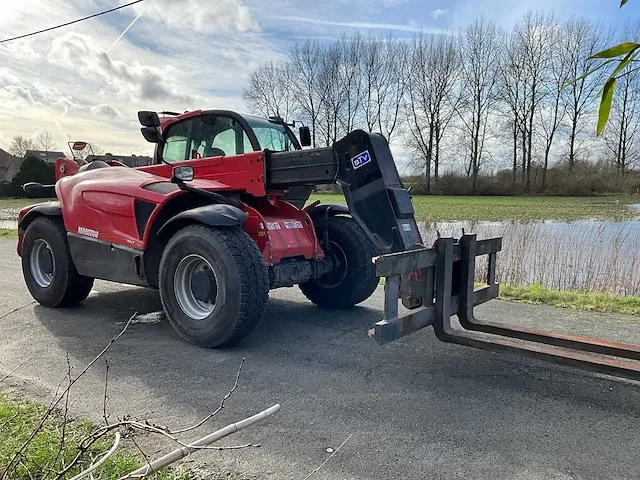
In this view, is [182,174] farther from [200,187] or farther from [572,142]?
[572,142]

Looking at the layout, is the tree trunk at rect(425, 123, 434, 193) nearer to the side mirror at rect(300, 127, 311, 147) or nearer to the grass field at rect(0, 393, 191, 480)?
the side mirror at rect(300, 127, 311, 147)

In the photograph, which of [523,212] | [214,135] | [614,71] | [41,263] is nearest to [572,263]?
[214,135]

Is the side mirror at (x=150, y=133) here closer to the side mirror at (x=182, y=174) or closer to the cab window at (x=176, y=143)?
the cab window at (x=176, y=143)

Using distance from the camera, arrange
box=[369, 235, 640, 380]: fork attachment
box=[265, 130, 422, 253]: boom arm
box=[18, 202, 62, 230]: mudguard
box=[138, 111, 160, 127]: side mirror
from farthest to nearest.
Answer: box=[18, 202, 62, 230]: mudguard → box=[138, 111, 160, 127]: side mirror → box=[265, 130, 422, 253]: boom arm → box=[369, 235, 640, 380]: fork attachment

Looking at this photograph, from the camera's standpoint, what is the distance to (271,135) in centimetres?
584

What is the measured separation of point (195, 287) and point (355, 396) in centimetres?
192

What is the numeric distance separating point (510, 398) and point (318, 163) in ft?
8.58

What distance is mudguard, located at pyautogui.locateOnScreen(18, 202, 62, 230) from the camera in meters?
6.10

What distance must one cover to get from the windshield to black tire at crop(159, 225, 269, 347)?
142 cm

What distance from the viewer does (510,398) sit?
3477 mm

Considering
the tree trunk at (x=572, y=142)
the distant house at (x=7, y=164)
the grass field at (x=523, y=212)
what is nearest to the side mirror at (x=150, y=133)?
the grass field at (x=523, y=212)

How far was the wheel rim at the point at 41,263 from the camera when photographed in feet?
20.7

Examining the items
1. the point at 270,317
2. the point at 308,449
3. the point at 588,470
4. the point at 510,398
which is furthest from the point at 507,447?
the point at 270,317

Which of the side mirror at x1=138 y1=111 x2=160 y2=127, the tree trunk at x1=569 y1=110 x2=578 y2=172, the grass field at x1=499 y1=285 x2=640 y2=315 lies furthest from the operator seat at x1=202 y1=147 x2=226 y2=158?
the tree trunk at x1=569 y1=110 x2=578 y2=172
